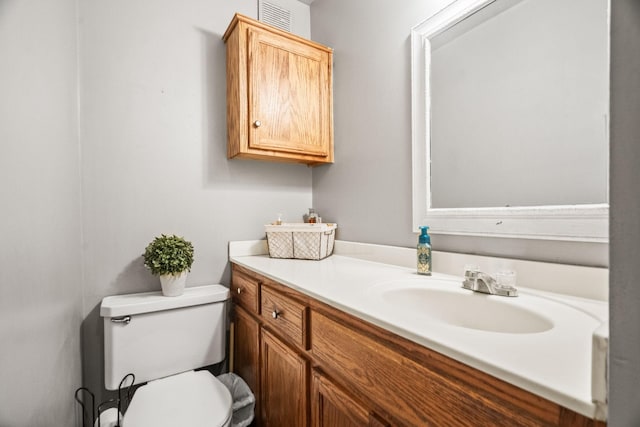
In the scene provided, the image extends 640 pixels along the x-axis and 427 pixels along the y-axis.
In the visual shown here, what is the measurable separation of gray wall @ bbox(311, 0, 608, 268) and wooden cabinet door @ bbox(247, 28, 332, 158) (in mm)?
100

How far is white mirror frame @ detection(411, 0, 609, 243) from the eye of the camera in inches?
31.6

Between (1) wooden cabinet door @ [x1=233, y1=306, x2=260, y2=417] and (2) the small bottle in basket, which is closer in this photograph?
(1) wooden cabinet door @ [x1=233, y1=306, x2=260, y2=417]

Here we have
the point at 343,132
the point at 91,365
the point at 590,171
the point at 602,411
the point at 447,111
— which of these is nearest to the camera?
the point at 602,411

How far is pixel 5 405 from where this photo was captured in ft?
2.06

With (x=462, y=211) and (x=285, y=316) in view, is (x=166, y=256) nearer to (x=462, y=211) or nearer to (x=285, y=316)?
(x=285, y=316)

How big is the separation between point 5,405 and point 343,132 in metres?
1.56

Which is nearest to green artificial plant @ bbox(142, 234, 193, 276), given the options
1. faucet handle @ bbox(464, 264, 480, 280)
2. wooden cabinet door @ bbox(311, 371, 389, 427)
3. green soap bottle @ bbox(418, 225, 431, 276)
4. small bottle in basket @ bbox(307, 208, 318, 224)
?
small bottle in basket @ bbox(307, 208, 318, 224)

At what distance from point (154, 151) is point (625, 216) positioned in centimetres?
168

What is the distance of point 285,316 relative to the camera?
1.05 meters

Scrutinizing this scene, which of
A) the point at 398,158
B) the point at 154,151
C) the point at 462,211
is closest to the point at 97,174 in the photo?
the point at 154,151

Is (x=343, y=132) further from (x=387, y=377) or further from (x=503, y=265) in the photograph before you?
(x=387, y=377)

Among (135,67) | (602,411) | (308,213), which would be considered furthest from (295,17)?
(602,411)

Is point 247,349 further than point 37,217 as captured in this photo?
Yes

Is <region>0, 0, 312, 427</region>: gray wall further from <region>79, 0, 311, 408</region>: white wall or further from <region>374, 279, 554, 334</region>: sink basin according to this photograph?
<region>374, 279, 554, 334</region>: sink basin
